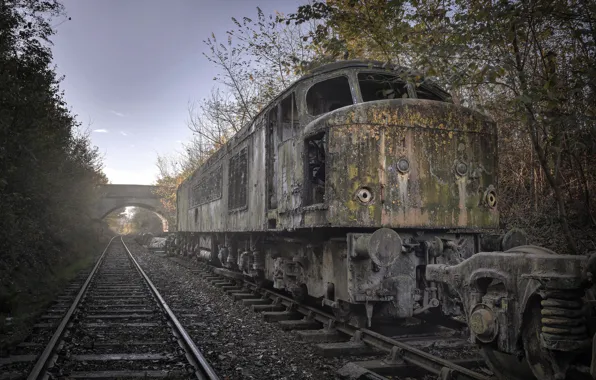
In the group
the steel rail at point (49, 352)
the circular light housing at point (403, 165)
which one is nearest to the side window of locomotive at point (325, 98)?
the circular light housing at point (403, 165)

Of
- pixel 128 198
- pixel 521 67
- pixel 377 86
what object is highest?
pixel 128 198

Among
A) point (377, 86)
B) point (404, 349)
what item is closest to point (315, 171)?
point (377, 86)

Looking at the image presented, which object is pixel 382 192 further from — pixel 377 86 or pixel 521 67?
pixel 521 67

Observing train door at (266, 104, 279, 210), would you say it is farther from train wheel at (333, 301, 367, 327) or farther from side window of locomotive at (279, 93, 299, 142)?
train wheel at (333, 301, 367, 327)

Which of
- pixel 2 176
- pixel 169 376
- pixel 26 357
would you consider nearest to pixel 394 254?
pixel 169 376

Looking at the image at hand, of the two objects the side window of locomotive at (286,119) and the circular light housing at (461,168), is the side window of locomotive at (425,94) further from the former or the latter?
the side window of locomotive at (286,119)

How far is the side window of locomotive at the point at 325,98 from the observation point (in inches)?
273

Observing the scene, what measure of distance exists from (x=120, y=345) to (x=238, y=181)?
5.21 m

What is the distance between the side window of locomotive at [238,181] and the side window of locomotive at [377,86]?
370 cm

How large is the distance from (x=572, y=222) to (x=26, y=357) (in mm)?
10338

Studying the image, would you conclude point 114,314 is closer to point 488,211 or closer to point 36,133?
point 36,133

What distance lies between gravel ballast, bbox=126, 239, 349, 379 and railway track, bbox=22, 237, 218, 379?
0.26m

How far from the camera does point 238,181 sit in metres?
10.6

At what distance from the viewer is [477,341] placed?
3674mm
